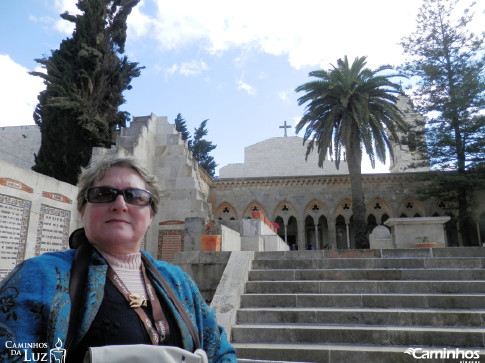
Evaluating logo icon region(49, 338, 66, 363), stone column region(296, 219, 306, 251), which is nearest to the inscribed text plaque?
logo icon region(49, 338, 66, 363)

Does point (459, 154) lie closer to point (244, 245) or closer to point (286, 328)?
point (244, 245)

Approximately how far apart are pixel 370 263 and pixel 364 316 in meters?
1.76

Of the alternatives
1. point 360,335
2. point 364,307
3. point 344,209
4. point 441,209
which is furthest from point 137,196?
point 441,209

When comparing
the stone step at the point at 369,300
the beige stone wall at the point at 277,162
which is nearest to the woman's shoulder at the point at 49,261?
the stone step at the point at 369,300

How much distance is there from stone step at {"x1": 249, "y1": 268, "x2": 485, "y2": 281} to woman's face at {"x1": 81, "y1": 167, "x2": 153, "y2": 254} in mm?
4733

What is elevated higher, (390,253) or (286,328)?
(390,253)

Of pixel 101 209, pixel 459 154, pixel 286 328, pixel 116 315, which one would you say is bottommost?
pixel 286 328

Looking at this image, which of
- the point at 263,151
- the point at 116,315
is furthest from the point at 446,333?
the point at 263,151

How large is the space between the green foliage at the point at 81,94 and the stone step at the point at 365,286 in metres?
10.6

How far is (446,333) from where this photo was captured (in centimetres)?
420

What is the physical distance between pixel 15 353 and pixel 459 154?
79.8 ft

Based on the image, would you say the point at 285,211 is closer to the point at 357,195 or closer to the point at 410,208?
the point at 357,195

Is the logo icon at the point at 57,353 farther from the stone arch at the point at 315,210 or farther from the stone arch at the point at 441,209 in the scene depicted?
the stone arch at the point at 441,209

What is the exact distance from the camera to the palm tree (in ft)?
57.5
